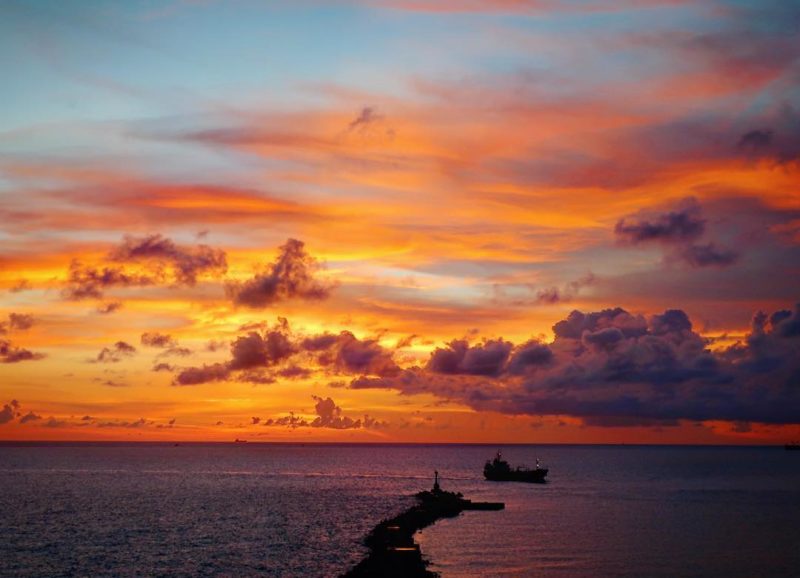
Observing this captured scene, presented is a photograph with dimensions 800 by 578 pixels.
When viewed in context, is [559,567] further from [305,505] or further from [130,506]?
[130,506]

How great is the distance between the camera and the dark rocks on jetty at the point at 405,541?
74062mm

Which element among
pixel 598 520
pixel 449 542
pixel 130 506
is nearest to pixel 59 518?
pixel 130 506

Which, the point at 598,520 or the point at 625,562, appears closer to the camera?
the point at 625,562

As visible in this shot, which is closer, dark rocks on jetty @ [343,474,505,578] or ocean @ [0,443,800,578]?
dark rocks on jetty @ [343,474,505,578]

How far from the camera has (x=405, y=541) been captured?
9150cm

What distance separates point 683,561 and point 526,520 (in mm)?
37661

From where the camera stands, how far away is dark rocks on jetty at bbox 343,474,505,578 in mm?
74062

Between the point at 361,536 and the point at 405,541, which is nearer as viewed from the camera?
the point at 405,541

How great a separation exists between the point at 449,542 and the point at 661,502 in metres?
81.6

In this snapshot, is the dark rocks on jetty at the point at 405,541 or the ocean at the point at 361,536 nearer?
the dark rocks on jetty at the point at 405,541

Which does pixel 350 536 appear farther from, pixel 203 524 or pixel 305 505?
pixel 305 505

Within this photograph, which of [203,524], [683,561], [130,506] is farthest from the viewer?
[130,506]

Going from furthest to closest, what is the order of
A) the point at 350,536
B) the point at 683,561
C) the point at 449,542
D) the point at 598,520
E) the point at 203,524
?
the point at 598,520 → the point at 203,524 → the point at 350,536 → the point at 449,542 → the point at 683,561

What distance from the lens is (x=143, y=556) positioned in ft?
305
